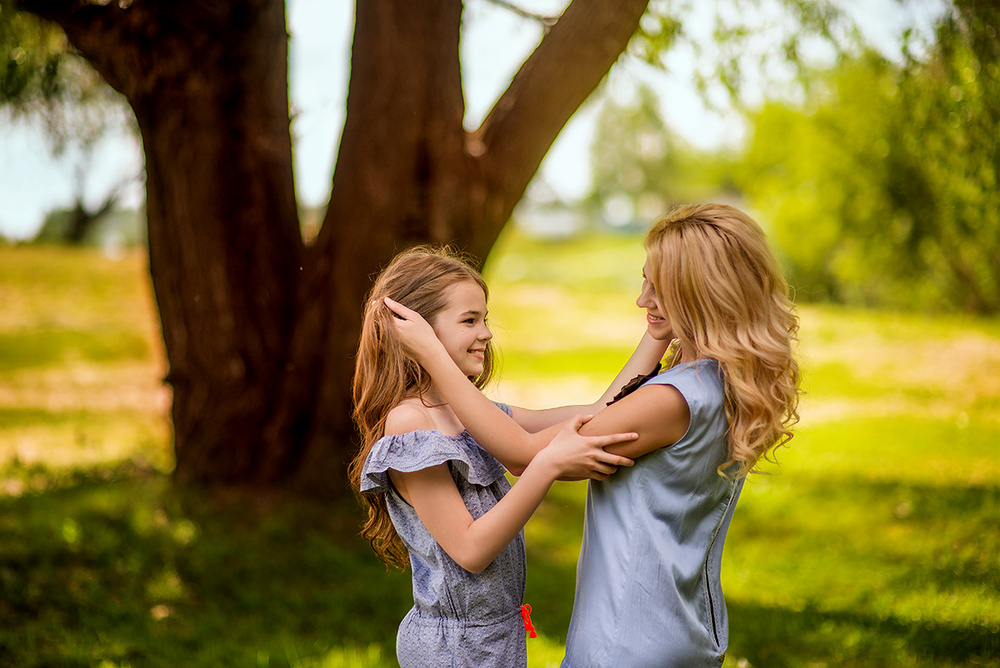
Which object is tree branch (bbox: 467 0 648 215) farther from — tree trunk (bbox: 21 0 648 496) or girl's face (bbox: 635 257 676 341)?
girl's face (bbox: 635 257 676 341)

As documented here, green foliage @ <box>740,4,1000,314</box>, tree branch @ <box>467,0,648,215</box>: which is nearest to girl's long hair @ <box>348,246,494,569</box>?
tree branch @ <box>467,0,648,215</box>

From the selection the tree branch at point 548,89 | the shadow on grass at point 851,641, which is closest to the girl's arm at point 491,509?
the shadow on grass at point 851,641

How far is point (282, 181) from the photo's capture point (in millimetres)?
4730

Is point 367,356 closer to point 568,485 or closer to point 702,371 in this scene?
point 702,371

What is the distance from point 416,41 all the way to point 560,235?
36439 millimetres

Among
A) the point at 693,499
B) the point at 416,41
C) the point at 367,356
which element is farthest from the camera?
the point at 416,41

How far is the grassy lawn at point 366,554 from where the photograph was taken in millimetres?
3701

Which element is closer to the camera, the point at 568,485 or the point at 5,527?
the point at 5,527

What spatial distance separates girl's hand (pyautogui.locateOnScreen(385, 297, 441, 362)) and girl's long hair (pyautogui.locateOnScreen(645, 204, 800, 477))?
1.70 feet

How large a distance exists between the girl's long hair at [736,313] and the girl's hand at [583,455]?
0.24m

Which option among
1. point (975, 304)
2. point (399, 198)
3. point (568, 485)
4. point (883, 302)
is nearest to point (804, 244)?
point (883, 302)

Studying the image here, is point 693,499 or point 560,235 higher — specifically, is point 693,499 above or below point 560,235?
below

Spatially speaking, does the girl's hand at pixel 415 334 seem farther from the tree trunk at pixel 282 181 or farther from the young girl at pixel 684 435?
the tree trunk at pixel 282 181

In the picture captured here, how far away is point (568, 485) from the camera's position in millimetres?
6707
